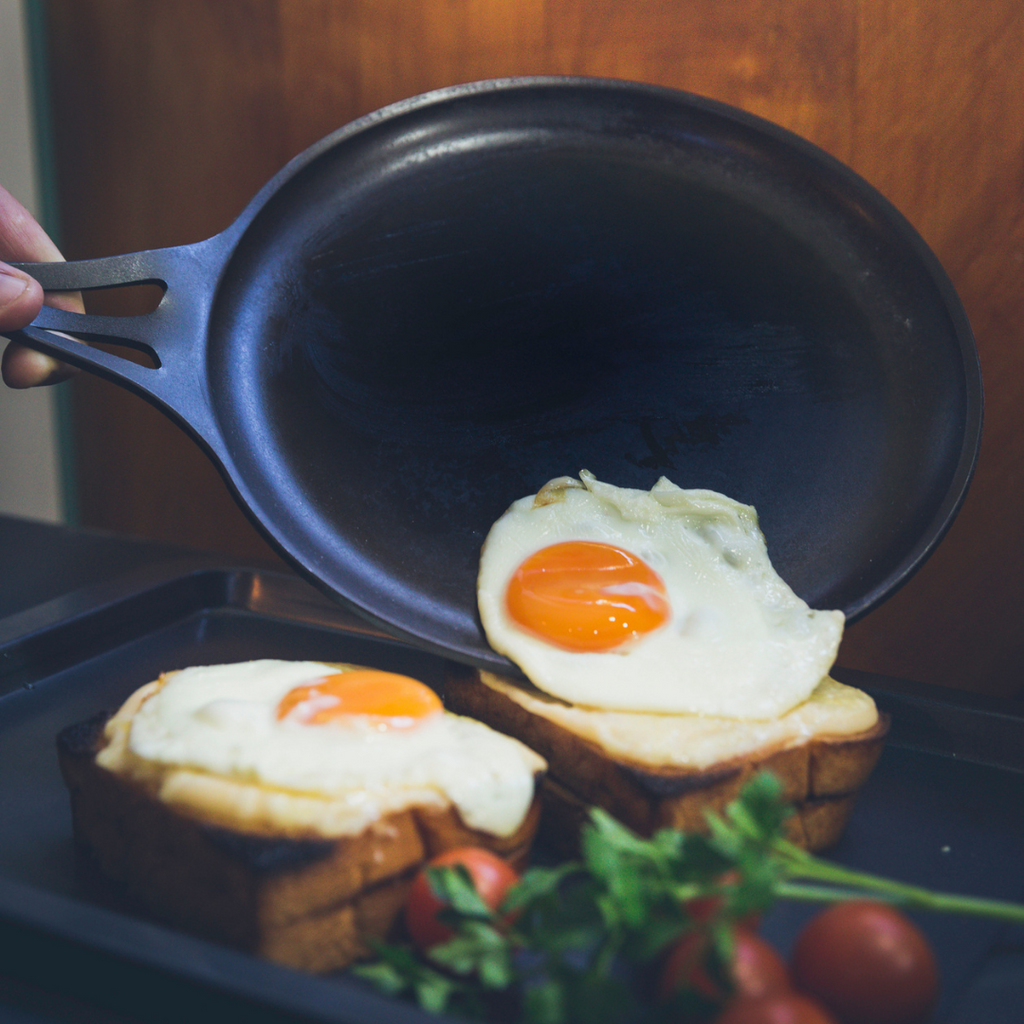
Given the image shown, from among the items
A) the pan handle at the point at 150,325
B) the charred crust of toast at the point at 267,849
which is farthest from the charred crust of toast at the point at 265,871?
the pan handle at the point at 150,325

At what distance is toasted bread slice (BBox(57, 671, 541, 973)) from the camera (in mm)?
1033

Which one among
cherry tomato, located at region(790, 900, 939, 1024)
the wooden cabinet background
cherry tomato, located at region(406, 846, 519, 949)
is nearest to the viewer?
cherry tomato, located at region(790, 900, 939, 1024)

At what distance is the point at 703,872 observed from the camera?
0.88 meters

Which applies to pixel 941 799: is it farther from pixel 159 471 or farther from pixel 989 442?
pixel 159 471

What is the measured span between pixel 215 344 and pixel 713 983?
111cm

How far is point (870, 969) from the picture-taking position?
0.91m

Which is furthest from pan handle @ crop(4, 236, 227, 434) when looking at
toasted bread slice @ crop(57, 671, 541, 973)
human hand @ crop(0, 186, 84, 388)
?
toasted bread slice @ crop(57, 671, 541, 973)

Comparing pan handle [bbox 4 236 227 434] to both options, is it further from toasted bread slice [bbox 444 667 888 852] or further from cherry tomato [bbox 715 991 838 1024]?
cherry tomato [bbox 715 991 838 1024]

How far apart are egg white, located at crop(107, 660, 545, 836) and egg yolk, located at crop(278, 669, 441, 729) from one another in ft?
0.04

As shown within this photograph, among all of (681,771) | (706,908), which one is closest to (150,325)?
(681,771)

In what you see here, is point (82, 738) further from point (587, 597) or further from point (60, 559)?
point (60, 559)

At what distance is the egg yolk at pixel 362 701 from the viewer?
119cm

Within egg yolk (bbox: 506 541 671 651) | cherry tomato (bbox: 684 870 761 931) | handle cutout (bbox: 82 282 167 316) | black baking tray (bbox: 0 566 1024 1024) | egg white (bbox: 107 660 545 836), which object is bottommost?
black baking tray (bbox: 0 566 1024 1024)

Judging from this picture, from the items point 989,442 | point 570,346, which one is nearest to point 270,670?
point 570,346
